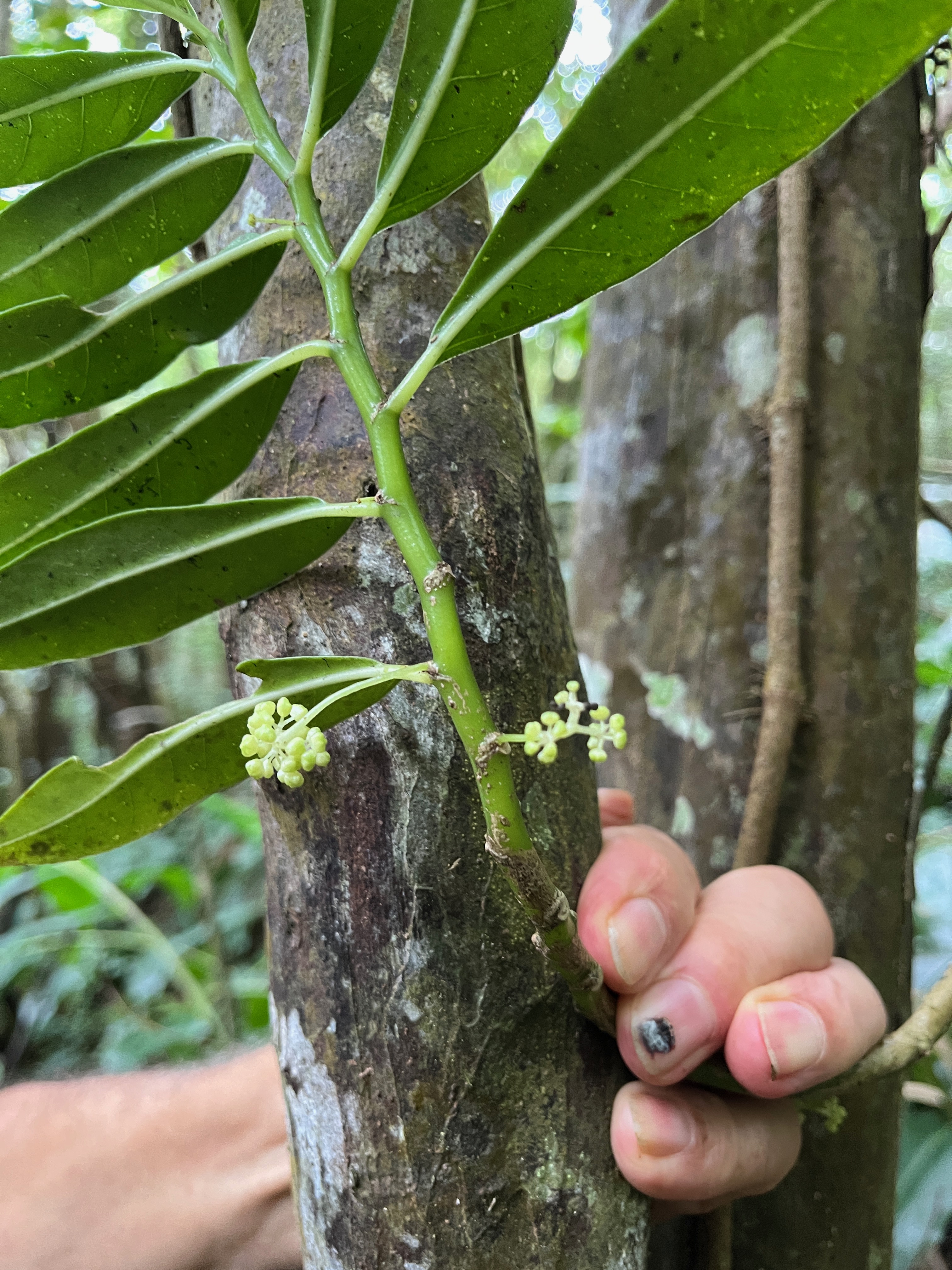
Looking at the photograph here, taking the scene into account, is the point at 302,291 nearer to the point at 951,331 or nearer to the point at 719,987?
the point at 719,987

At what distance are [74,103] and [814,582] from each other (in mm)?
1056

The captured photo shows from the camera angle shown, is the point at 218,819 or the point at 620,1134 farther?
the point at 218,819

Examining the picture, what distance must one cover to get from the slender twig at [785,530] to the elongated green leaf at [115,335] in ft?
2.66

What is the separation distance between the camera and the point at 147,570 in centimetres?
62

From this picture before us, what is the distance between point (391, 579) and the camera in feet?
2.13

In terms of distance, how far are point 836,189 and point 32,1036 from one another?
3839 mm

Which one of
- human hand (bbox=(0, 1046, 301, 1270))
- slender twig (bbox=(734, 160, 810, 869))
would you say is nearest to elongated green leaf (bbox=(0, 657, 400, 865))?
human hand (bbox=(0, 1046, 301, 1270))

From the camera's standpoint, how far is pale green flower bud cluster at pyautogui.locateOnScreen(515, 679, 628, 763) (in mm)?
441

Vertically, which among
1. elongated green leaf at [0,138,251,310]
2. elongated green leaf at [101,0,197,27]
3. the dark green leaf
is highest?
elongated green leaf at [101,0,197,27]

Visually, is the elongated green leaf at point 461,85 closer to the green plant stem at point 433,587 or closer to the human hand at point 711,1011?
the green plant stem at point 433,587

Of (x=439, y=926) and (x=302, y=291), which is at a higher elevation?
(x=302, y=291)

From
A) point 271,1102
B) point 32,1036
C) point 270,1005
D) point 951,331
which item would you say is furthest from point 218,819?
point 951,331

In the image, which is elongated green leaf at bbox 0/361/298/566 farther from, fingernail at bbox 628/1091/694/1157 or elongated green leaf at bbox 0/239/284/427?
fingernail at bbox 628/1091/694/1157

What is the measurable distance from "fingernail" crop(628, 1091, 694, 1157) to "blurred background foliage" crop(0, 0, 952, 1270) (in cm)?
70
